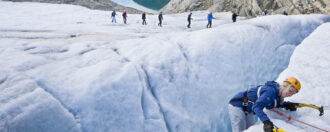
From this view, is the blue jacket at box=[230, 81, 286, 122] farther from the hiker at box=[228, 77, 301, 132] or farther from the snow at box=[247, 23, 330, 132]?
the snow at box=[247, 23, 330, 132]

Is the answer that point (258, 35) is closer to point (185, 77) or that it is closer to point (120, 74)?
point (185, 77)

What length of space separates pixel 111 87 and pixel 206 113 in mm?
2385

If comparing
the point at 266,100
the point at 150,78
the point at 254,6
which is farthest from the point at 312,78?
the point at 254,6

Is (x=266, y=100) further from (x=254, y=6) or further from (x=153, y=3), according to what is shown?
(x=153, y=3)

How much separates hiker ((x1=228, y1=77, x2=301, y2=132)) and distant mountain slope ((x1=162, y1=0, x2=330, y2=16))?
14.5m

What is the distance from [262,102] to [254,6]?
22449 mm

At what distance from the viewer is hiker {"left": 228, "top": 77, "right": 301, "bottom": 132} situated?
2.50 meters

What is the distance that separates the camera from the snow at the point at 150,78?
3379 millimetres

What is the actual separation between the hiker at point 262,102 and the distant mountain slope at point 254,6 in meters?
14.5

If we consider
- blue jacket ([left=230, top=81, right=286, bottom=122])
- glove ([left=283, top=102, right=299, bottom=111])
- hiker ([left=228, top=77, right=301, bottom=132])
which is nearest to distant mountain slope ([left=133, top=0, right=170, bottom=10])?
hiker ([left=228, top=77, right=301, bottom=132])

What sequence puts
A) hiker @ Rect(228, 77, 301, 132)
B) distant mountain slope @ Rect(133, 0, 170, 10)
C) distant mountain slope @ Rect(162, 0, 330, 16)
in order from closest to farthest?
1. hiker @ Rect(228, 77, 301, 132)
2. distant mountain slope @ Rect(162, 0, 330, 16)
3. distant mountain slope @ Rect(133, 0, 170, 10)

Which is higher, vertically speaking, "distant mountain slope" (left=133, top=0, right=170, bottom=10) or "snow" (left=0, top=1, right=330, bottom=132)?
"distant mountain slope" (left=133, top=0, right=170, bottom=10)

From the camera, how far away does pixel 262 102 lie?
8.32ft

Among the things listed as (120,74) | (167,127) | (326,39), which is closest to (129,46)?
(120,74)
